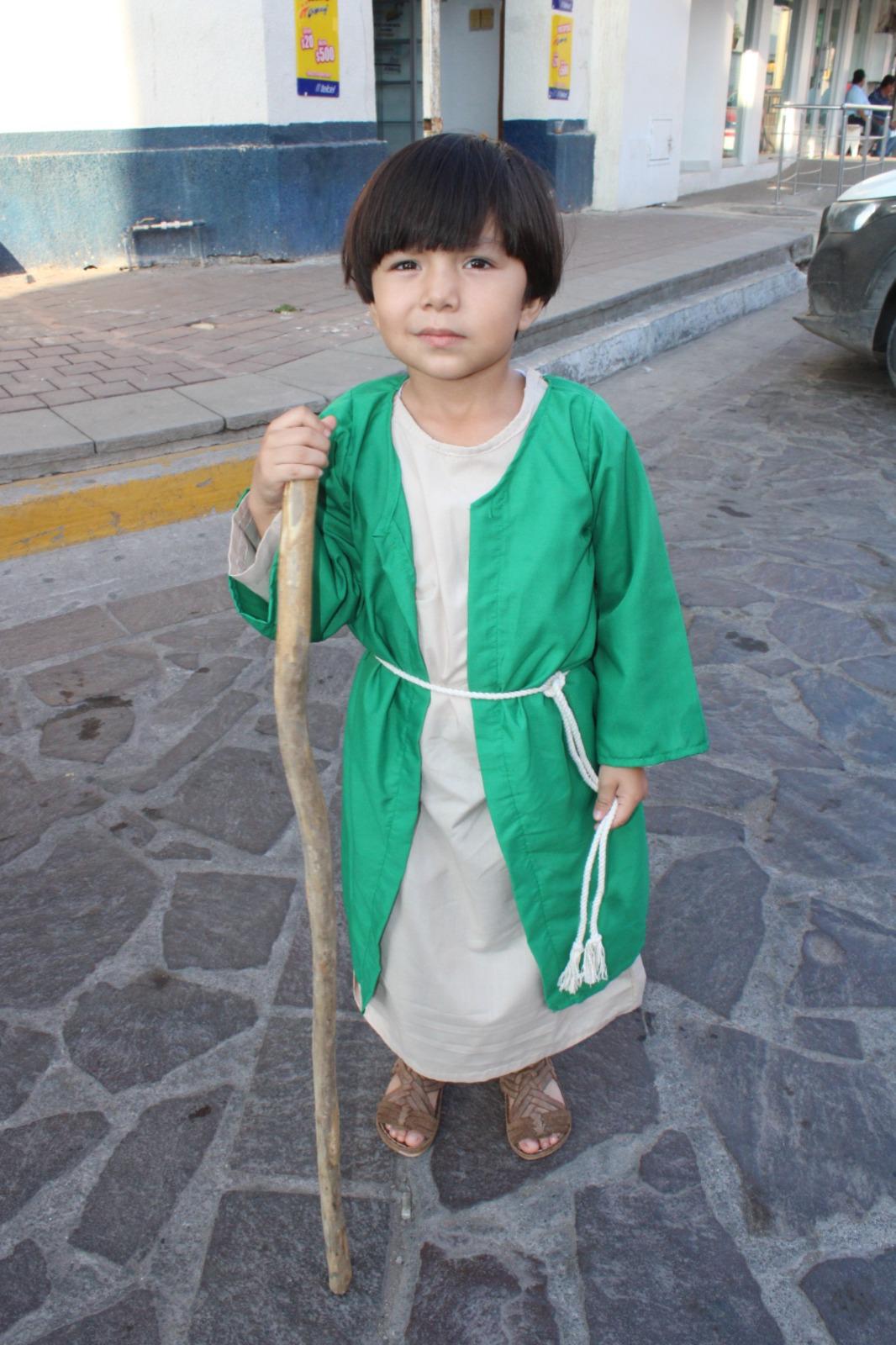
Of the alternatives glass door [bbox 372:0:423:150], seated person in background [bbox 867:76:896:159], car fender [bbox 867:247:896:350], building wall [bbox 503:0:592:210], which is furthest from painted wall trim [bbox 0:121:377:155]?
seated person in background [bbox 867:76:896:159]

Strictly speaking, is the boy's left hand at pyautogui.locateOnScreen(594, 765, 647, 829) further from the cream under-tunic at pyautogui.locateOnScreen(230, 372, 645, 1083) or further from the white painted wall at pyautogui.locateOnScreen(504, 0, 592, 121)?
the white painted wall at pyautogui.locateOnScreen(504, 0, 592, 121)

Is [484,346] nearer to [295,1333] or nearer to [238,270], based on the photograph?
[295,1333]

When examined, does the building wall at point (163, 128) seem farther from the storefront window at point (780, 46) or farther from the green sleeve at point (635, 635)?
the storefront window at point (780, 46)

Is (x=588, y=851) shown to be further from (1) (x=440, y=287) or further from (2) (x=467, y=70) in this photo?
(2) (x=467, y=70)

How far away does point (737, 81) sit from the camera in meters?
16.8

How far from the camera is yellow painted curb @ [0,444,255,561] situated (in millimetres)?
4152

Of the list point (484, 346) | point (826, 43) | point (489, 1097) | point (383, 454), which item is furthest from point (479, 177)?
point (826, 43)

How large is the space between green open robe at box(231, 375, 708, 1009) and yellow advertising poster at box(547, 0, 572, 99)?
11.7m

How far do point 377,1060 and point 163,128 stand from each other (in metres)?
7.77

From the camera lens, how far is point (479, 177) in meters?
1.39

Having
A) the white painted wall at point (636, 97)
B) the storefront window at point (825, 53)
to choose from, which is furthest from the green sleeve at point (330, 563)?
the storefront window at point (825, 53)

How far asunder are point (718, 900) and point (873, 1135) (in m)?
0.64

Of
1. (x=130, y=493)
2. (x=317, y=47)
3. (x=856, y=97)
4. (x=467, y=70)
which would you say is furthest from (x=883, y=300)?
(x=856, y=97)

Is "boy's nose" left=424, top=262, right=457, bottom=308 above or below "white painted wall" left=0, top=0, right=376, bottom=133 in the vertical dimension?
below
